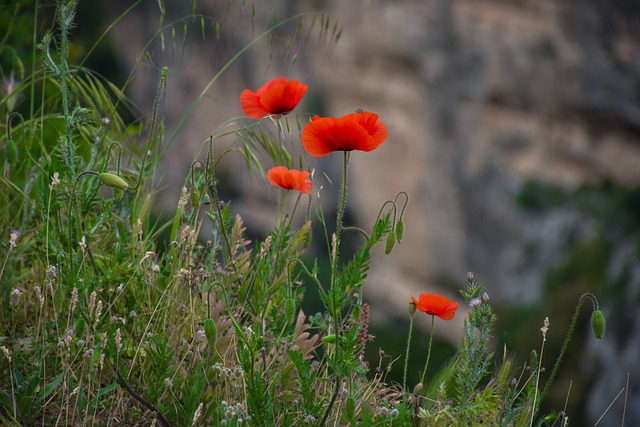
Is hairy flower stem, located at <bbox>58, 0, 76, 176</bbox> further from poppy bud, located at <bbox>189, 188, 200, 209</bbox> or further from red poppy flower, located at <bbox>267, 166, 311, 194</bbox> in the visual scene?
red poppy flower, located at <bbox>267, 166, 311, 194</bbox>

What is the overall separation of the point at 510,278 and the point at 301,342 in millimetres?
9536

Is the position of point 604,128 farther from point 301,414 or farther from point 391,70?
point 301,414

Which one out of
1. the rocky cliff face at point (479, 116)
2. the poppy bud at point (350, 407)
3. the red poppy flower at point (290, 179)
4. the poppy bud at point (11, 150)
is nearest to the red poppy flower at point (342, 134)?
the red poppy flower at point (290, 179)

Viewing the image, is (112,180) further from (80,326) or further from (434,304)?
(434,304)

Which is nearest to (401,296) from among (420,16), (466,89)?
(466,89)

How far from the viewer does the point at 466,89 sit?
40.6ft

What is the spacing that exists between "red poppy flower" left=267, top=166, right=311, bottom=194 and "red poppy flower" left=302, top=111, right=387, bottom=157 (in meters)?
0.13

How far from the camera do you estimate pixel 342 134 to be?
154cm

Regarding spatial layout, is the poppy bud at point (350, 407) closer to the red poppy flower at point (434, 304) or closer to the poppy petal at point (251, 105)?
the red poppy flower at point (434, 304)

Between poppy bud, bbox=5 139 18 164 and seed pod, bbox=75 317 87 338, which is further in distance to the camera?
poppy bud, bbox=5 139 18 164

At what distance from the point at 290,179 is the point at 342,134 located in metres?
0.23

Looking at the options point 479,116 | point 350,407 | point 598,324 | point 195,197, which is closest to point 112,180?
point 195,197

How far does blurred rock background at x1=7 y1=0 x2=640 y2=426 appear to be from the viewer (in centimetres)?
971

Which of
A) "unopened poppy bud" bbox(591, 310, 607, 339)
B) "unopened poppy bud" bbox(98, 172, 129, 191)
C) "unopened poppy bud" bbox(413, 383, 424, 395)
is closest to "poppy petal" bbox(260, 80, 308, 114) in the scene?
"unopened poppy bud" bbox(98, 172, 129, 191)
